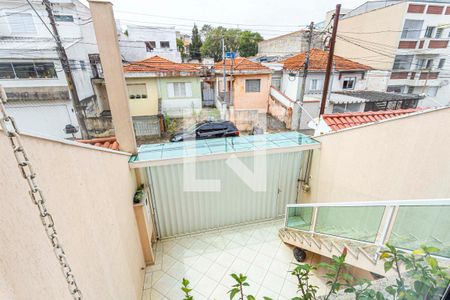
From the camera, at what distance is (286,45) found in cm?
2270

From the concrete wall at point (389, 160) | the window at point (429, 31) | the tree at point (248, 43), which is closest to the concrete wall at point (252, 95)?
the concrete wall at point (389, 160)

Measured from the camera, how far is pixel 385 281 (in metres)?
1.59

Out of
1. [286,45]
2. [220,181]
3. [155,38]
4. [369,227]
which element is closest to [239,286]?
[369,227]

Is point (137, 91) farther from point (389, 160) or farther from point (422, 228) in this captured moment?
point (422, 228)

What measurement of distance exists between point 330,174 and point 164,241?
441 cm

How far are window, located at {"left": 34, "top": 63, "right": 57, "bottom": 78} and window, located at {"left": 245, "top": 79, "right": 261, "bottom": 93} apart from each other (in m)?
10.4

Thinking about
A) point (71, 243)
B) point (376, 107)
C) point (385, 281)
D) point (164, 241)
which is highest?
point (71, 243)

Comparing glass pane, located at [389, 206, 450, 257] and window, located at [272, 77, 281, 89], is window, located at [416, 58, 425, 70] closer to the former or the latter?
window, located at [272, 77, 281, 89]

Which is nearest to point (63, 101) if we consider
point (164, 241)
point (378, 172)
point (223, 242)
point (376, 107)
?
point (164, 241)

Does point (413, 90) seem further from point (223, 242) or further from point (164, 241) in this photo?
point (164, 241)

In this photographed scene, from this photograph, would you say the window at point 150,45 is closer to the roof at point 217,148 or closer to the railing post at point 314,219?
the roof at point 217,148

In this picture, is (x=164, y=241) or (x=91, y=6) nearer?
(x=91, y=6)

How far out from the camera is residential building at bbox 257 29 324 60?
20.1m

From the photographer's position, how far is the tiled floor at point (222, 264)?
13.3 ft
